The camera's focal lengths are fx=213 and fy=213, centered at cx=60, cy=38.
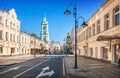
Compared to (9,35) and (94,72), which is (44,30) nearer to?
(9,35)

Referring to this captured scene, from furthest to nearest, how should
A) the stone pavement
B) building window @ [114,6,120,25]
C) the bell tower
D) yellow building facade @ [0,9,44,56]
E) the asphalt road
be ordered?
the bell tower < yellow building facade @ [0,9,44,56] < building window @ [114,6,120,25] < the asphalt road < the stone pavement

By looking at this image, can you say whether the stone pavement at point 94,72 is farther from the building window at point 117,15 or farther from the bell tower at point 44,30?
the bell tower at point 44,30

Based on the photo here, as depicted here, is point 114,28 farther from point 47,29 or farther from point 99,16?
point 47,29

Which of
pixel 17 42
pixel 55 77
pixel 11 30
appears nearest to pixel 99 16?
pixel 55 77

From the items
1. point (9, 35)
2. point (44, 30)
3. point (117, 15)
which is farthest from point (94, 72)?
point (44, 30)

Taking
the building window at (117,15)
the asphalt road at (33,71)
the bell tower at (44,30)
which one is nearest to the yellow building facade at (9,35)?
the asphalt road at (33,71)

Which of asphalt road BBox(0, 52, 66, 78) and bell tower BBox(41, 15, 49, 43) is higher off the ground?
bell tower BBox(41, 15, 49, 43)

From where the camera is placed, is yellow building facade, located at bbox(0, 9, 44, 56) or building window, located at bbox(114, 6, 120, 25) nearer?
building window, located at bbox(114, 6, 120, 25)

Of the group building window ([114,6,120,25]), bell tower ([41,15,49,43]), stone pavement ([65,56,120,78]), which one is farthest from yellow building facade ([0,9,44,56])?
bell tower ([41,15,49,43])

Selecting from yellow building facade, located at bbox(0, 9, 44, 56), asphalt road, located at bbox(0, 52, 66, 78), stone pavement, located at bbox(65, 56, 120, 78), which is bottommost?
asphalt road, located at bbox(0, 52, 66, 78)

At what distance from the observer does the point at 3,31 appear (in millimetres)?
51938

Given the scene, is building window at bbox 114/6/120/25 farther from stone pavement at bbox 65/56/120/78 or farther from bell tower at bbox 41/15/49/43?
bell tower at bbox 41/15/49/43

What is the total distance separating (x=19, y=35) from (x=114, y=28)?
167ft

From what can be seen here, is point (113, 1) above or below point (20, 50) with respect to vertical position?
above
